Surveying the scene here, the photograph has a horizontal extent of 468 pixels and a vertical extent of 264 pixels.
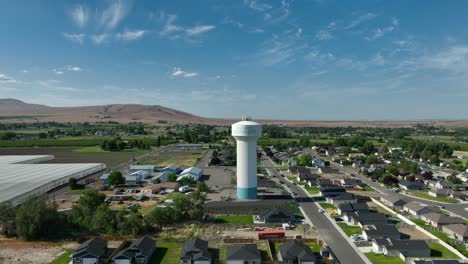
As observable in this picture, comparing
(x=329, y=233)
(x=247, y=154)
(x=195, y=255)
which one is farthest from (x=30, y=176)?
(x=329, y=233)

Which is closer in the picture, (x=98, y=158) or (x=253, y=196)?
(x=253, y=196)

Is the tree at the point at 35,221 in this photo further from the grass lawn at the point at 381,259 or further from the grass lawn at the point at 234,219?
the grass lawn at the point at 381,259

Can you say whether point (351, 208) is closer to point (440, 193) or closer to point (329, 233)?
point (329, 233)

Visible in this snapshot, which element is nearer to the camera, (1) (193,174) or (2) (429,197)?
(2) (429,197)

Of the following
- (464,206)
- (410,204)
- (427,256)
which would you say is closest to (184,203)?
(427,256)

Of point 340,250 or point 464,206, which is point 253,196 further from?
point 464,206
